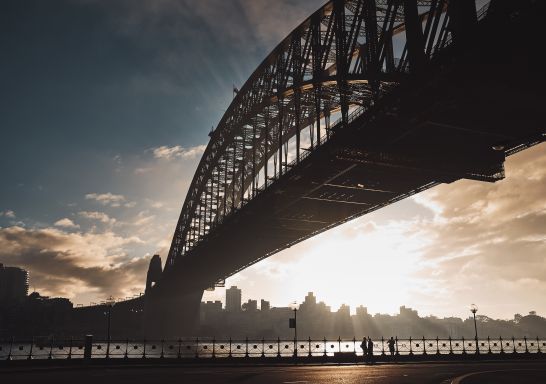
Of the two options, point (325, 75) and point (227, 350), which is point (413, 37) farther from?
point (227, 350)

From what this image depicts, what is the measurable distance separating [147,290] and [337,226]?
256 feet

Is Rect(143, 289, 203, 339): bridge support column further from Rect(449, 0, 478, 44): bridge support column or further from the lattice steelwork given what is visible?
Rect(449, 0, 478, 44): bridge support column

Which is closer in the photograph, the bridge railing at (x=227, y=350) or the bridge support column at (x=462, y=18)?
the bridge support column at (x=462, y=18)

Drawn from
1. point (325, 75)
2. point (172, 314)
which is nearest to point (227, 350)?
point (172, 314)

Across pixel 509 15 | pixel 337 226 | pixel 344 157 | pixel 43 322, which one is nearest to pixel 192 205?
pixel 337 226

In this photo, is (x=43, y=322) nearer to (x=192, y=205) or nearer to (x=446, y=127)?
(x=192, y=205)

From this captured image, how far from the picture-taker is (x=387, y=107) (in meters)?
30.5

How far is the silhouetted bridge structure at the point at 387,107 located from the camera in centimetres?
2408

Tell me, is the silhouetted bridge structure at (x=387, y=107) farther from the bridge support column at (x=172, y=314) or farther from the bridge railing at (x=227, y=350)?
the bridge support column at (x=172, y=314)

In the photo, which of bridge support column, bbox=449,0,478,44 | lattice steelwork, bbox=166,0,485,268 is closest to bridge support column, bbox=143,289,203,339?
lattice steelwork, bbox=166,0,485,268

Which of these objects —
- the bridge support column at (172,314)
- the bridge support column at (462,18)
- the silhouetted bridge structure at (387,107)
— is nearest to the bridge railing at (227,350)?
the bridge support column at (172,314)

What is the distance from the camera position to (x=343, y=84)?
36906 millimetres

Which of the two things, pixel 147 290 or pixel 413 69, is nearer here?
pixel 413 69

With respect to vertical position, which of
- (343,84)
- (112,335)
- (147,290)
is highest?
(343,84)
